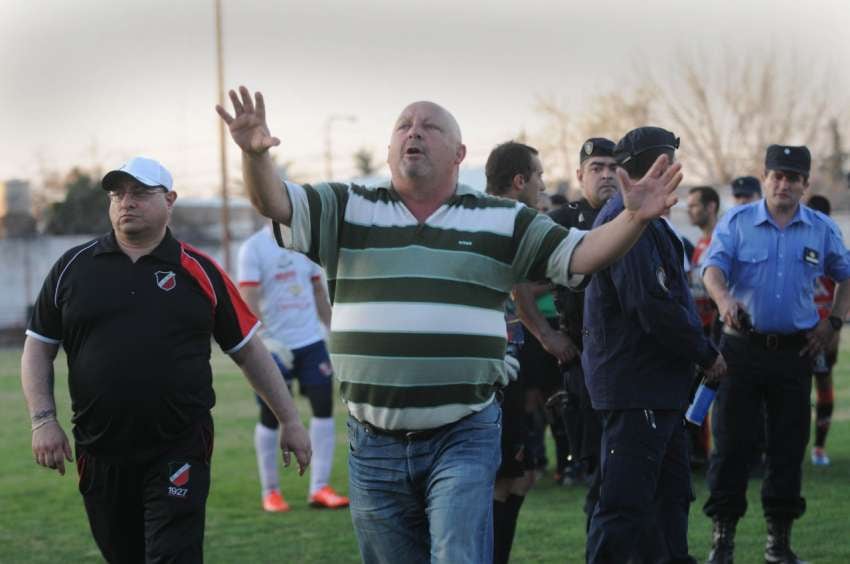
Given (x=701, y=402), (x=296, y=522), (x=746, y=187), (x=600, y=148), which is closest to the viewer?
(x=701, y=402)

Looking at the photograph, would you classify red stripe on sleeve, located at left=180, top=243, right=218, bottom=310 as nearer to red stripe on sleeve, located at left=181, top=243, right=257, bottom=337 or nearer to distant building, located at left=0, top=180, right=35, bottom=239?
red stripe on sleeve, located at left=181, top=243, right=257, bottom=337

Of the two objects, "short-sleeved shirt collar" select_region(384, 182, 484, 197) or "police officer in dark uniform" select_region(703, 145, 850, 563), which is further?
"police officer in dark uniform" select_region(703, 145, 850, 563)

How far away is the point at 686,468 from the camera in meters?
6.63

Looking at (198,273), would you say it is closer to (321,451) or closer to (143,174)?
(143,174)

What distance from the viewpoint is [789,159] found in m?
7.86

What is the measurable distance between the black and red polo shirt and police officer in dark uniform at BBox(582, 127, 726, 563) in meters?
1.90

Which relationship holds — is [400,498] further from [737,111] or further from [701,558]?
[737,111]

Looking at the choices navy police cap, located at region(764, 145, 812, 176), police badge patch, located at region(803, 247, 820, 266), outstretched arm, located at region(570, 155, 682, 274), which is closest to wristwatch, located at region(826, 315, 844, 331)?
police badge patch, located at region(803, 247, 820, 266)

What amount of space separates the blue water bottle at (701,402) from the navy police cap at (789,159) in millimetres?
1767

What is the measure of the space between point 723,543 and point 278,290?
4229 millimetres

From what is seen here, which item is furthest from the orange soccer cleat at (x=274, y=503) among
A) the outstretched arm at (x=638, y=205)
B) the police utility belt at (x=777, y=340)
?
the outstretched arm at (x=638, y=205)

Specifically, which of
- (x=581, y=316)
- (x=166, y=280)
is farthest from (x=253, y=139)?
(x=581, y=316)

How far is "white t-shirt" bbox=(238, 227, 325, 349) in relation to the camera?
10.3m

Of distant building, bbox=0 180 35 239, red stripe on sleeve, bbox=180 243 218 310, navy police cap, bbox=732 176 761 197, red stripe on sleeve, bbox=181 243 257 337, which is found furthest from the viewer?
distant building, bbox=0 180 35 239
